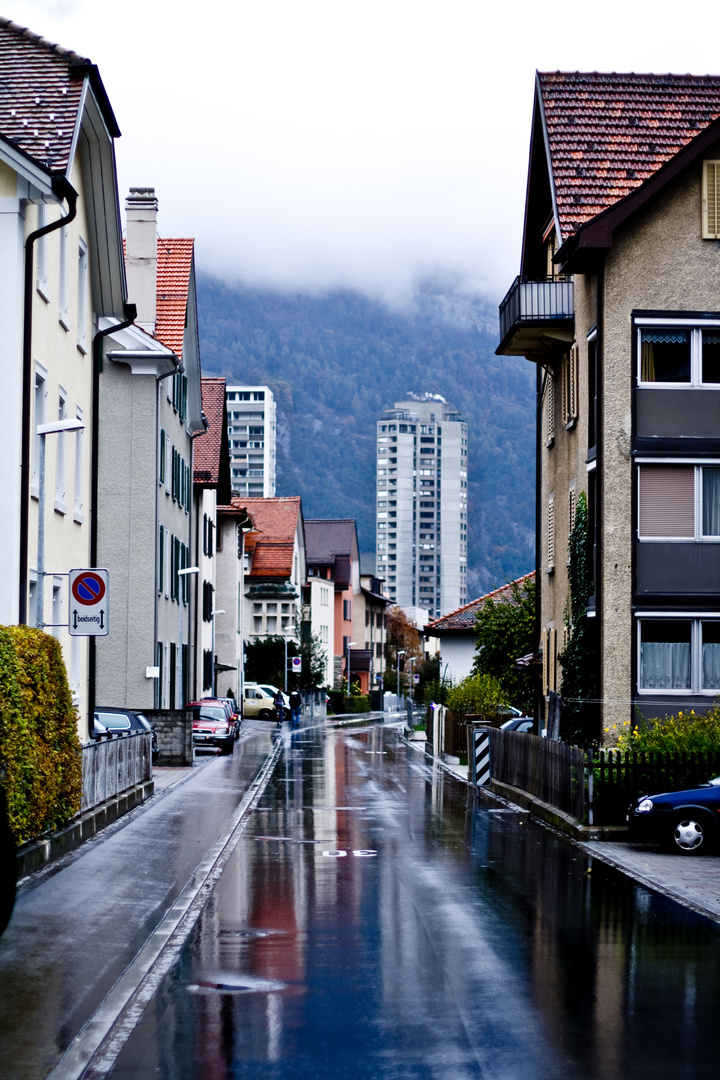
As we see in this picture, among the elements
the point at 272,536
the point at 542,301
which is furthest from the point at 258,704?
the point at 542,301

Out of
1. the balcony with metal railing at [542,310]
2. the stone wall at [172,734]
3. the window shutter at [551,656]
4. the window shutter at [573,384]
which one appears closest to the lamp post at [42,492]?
the balcony with metal railing at [542,310]

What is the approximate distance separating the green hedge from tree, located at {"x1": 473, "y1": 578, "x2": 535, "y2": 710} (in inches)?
1196

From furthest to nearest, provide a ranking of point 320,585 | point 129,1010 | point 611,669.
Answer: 1. point 320,585
2. point 611,669
3. point 129,1010

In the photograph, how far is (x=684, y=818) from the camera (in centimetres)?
1781

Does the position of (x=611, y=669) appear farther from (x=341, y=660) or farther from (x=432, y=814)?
(x=341, y=660)

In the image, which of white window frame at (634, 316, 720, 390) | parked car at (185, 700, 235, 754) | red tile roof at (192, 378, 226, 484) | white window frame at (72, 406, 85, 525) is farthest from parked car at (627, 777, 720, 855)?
red tile roof at (192, 378, 226, 484)

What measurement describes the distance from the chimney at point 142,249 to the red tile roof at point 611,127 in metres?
15.5

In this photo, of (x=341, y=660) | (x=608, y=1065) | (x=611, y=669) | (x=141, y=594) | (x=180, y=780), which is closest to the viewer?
(x=608, y=1065)

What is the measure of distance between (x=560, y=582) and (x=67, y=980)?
76.5 feet

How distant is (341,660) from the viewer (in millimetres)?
125375

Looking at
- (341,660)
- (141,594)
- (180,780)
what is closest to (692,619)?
(180,780)

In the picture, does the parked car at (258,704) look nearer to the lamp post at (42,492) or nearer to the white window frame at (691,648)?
the white window frame at (691,648)

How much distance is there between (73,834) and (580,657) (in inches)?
496

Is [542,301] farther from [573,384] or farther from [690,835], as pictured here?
[690,835]
